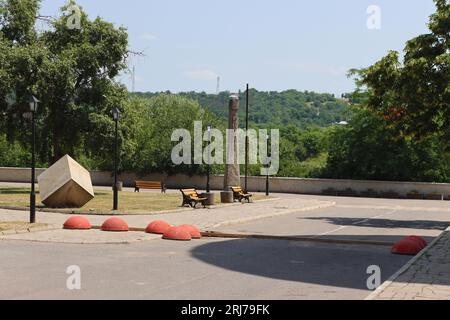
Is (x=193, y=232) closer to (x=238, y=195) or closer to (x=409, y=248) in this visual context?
(x=409, y=248)

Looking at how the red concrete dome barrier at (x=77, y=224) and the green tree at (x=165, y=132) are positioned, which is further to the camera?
the green tree at (x=165, y=132)

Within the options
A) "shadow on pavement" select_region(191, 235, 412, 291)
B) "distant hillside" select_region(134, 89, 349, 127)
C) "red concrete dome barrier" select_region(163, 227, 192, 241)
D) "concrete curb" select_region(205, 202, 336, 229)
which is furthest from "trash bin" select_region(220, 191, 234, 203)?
"distant hillside" select_region(134, 89, 349, 127)

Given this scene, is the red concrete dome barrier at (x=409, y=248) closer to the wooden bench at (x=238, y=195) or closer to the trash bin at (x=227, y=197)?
the trash bin at (x=227, y=197)

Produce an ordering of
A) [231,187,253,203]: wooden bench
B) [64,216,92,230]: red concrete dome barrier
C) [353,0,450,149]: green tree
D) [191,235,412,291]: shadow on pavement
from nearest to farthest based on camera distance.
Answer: [191,235,412,291]: shadow on pavement → [64,216,92,230]: red concrete dome barrier → [353,0,450,149]: green tree → [231,187,253,203]: wooden bench

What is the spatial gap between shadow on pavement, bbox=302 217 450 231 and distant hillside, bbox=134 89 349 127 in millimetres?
103949

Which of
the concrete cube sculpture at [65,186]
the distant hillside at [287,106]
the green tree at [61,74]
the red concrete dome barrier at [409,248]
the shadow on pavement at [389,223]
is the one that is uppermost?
the distant hillside at [287,106]

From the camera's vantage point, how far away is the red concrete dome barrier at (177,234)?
1722cm

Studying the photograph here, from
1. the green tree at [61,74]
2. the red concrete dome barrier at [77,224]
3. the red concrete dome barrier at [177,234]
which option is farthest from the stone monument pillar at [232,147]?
the red concrete dome barrier at [177,234]

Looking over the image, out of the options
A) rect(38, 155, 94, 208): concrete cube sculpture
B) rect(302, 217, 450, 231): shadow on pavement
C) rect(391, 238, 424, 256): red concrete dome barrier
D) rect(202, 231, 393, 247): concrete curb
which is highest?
rect(38, 155, 94, 208): concrete cube sculpture

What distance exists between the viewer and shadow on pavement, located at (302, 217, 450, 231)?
23.6 m

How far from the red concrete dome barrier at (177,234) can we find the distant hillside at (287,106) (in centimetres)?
11277

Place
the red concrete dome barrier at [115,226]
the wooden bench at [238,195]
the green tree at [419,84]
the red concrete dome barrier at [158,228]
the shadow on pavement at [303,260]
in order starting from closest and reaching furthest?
the shadow on pavement at [303,260]
the red concrete dome barrier at [158,228]
the red concrete dome barrier at [115,226]
the green tree at [419,84]
the wooden bench at [238,195]

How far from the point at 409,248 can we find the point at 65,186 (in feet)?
46.8

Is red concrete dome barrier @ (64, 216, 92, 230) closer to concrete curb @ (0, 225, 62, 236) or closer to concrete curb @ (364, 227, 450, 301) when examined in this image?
concrete curb @ (0, 225, 62, 236)
